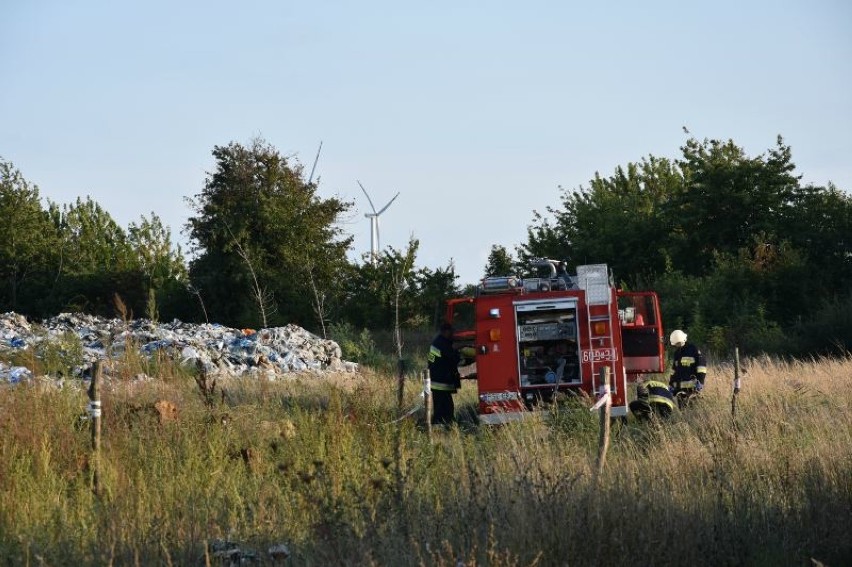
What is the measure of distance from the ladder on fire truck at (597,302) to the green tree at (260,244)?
30159mm

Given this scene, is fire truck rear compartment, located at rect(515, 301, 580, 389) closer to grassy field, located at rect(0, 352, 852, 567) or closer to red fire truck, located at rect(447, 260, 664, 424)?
red fire truck, located at rect(447, 260, 664, 424)

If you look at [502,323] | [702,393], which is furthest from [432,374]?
[702,393]

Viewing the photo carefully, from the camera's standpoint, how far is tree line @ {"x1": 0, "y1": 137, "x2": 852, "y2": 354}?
37.5m

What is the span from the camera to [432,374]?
56.5ft

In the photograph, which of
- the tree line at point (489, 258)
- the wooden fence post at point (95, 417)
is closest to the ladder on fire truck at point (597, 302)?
the wooden fence post at point (95, 417)

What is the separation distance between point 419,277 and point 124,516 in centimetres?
3947

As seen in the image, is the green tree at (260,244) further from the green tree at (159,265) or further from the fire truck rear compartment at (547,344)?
the fire truck rear compartment at (547,344)

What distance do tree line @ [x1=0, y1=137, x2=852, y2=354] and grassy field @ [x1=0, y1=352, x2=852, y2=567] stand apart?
72.6ft

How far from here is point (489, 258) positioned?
49062mm

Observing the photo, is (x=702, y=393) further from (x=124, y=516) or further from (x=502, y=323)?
(x=124, y=516)

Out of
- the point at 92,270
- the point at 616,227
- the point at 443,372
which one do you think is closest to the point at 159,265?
the point at 92,270

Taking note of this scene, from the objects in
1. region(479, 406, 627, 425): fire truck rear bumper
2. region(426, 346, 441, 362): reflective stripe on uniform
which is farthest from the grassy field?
region(426, 346, 441, 362): reflective stripe on uniform

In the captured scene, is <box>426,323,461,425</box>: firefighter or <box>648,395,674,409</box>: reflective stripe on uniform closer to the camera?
<box>648,395,674,409</box>: reflective stripe on uniform

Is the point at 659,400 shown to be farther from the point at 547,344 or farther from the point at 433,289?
the point at 433,289
